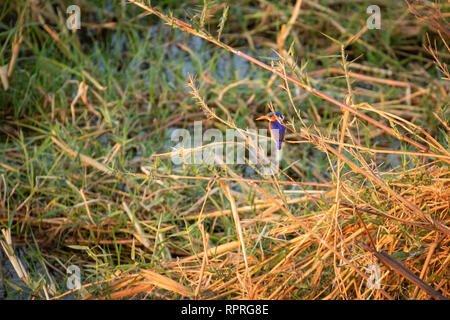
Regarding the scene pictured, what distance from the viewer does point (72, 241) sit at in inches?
85.9

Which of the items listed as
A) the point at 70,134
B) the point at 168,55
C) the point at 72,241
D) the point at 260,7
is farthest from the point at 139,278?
the point at 260,7

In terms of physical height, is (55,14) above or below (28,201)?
above

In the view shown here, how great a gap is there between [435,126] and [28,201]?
162 centimetres

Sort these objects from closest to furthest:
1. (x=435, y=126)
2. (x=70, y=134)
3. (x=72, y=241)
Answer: (x=72, y=241)
(x=70, y=134)
(x=435, y=126)

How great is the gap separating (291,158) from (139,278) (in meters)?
1.08

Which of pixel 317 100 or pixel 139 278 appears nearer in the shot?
pixel 139 278

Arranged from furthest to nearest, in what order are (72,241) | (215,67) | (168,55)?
(168,55) → (215,67) → (72,241)

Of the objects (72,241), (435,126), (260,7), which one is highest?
(260,7)

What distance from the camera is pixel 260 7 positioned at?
348cm

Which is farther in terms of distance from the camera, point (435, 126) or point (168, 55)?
point (168, 55)
